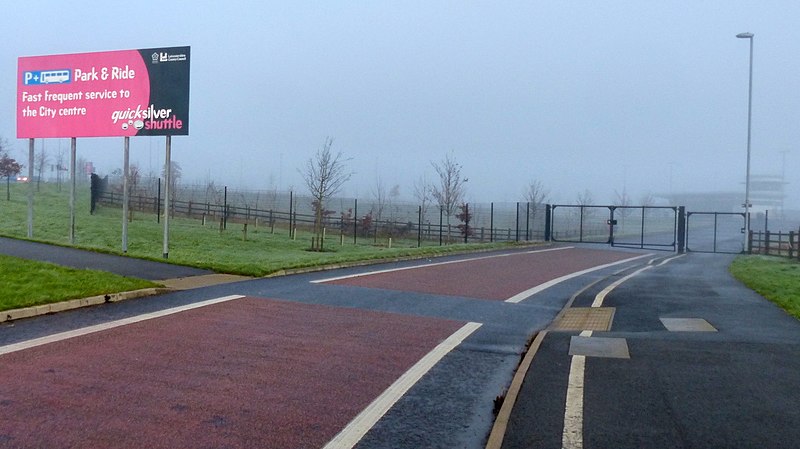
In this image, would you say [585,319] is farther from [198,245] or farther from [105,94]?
[198,245]

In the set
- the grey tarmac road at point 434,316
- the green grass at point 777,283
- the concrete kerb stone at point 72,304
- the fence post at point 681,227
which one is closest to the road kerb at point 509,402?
the grey tarmac road at point 434,316

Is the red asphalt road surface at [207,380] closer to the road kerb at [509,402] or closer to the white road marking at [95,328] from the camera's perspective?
the white road marking at [95,328]

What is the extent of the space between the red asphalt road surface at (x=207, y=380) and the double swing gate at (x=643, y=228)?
25853mm

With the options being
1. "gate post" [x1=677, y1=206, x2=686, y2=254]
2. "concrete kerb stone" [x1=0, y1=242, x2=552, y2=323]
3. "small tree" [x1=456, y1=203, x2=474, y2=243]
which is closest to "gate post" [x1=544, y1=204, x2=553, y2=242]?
"small tree" [x1=456, y1=203, x2=474, y2=243]

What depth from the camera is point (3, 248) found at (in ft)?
57.7

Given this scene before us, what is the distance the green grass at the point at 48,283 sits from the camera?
10930 mm

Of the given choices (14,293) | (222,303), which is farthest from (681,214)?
(14,293)

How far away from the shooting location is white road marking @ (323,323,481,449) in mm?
5607

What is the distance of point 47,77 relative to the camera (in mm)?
21016

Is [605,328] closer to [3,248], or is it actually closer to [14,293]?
[14,293]

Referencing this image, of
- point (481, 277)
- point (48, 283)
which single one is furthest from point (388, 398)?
point (481, 277)

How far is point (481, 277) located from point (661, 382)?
10847 millimetres

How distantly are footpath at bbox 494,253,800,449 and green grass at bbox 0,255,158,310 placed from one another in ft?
23.2

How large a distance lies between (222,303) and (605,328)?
6.03m
